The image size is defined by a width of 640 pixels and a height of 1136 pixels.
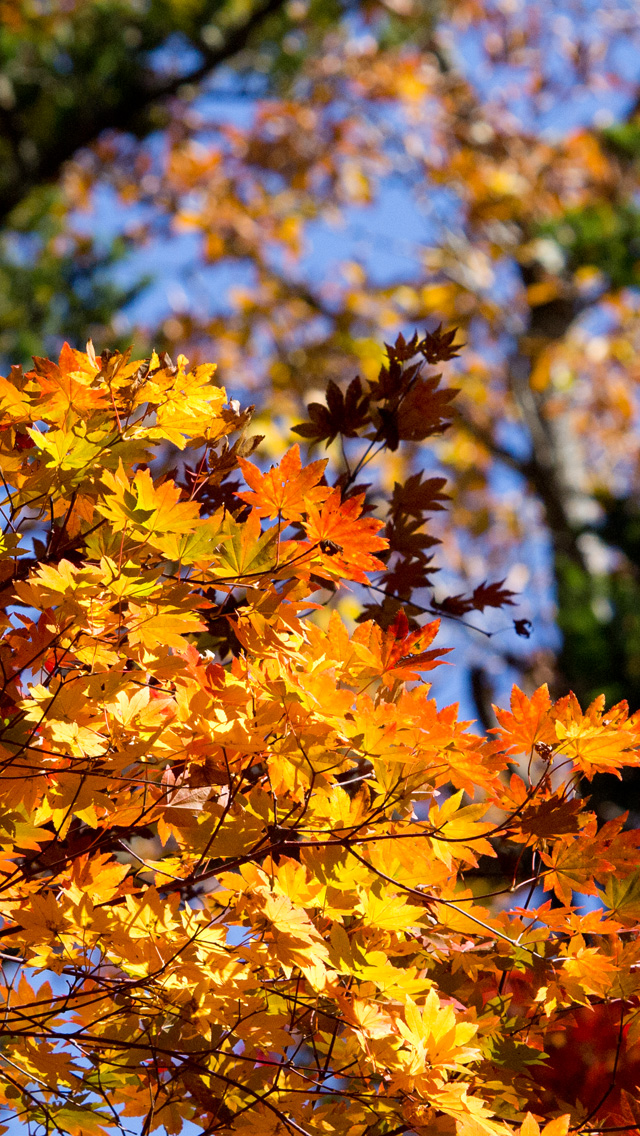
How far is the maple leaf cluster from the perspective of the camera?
2.66ft

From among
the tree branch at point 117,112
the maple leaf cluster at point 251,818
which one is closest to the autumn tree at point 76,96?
the tree branch at point 117,112

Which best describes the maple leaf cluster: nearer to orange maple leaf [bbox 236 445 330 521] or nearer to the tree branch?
orange maple leaf [bbox 236 445 330 521]

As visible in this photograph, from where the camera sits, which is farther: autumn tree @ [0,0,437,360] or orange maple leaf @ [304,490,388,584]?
autumn tree @ [0,0,437,360]

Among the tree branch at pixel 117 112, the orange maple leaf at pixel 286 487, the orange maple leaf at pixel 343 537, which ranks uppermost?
the tree branch at pixel 117 112

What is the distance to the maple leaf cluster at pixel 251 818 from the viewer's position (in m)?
0.81

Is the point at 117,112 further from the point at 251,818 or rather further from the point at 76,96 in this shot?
the point at 251,818

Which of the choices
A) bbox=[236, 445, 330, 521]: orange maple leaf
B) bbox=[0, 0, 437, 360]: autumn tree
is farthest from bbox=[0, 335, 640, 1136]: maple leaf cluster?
bbox=[0, 0, 437, 360]: autumn tree

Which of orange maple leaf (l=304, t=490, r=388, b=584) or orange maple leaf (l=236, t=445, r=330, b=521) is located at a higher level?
orange maple leaf (l=236, t=445, r=330, b=521)

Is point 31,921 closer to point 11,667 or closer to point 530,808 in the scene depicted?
point 11,667

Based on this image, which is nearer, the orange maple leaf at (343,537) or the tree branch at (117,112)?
the orange maple leaf at (343,537)

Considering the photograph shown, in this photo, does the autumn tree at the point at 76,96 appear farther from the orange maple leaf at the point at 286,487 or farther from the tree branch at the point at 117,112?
the orange maple leaf at the point at 286,487

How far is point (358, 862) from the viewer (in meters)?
0.85

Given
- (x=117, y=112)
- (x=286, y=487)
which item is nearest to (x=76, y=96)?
(x=117, y=112)

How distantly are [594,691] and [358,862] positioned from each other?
2349 mm
